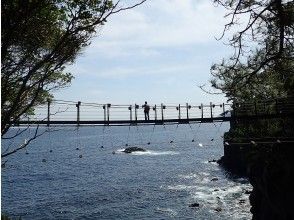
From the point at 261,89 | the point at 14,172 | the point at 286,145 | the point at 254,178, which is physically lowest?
the point at 14,172

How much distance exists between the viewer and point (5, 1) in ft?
26.3

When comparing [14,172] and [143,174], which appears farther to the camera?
[14,172]

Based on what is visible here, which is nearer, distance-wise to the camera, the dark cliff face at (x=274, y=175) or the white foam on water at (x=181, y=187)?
the dark cliff face at (x=274, y=175)

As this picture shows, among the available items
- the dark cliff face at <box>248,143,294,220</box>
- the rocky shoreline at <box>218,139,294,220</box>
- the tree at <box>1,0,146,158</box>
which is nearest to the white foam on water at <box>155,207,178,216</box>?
the rocky shoreline at <box>218,139,294,220</box>

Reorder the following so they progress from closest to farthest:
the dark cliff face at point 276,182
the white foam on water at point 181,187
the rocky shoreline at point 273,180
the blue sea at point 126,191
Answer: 1. the dark cliff face at point 276,182
2. the rocky shoreline at point 273,180
3. the blue sea at point 126,191
4. the white foam on water at point 181,187

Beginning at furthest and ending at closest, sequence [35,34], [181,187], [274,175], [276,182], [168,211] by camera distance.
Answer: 1. [181,187]
2. [168,211]
3. [274,175]
4. [276,182]
5. [35,34]

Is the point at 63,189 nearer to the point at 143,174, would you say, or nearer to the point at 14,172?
the point at 143,174

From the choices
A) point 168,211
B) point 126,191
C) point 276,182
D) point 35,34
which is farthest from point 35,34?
point 126,191

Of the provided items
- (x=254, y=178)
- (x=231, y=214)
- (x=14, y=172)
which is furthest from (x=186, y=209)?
(x=14, y=172)

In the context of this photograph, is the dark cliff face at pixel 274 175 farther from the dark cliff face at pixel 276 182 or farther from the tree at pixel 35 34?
the tree at pixel 35 34

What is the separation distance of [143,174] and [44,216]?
3069 centimetres

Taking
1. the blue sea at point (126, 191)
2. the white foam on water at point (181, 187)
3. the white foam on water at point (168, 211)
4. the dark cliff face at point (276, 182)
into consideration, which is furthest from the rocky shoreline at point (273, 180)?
the white foam on water at point (181, 187)

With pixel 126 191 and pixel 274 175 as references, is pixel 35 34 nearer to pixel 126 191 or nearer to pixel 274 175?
pixel 274 175

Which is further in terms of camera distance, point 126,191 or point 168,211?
point 126,191
